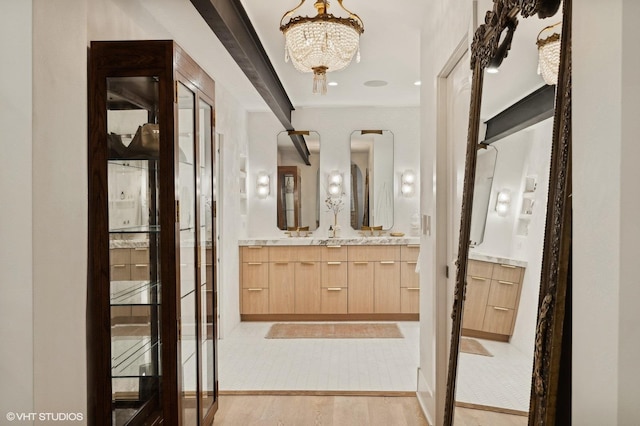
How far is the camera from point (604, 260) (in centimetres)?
85

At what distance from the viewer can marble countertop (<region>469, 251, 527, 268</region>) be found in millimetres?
1346

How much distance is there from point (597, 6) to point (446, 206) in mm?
2173

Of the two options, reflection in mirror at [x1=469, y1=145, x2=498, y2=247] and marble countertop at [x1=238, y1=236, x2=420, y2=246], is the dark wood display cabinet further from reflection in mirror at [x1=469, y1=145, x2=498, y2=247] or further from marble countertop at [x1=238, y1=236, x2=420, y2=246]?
marble countertop at [x1=238, y1=236, x2=420, y2=246]

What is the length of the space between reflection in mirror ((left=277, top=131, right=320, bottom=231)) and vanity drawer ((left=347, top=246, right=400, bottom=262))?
92 centimetres

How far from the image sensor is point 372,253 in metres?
6.18

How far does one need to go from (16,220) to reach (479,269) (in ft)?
4.93

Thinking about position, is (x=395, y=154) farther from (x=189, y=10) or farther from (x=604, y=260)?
(x=604, y=260)

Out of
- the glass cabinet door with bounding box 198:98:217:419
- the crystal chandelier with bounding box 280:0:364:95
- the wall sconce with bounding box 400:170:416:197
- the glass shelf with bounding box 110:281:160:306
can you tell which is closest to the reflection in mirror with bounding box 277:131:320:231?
the wall sconce with bounding box 400:170:416:197

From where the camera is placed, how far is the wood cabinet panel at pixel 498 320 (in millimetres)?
1421

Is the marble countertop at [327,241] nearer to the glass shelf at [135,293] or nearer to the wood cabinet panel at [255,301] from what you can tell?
the wood cabinet panel at [255,301]

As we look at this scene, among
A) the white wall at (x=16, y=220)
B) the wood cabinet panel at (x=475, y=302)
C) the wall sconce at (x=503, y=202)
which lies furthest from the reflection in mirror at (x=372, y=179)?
the white wall at (x=16, y=220)

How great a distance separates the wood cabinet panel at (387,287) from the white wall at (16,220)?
16.2 ft

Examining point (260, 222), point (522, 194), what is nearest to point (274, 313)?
point (260, 222)

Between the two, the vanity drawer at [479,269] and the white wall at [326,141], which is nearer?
the vanity drawer at [479,269]
